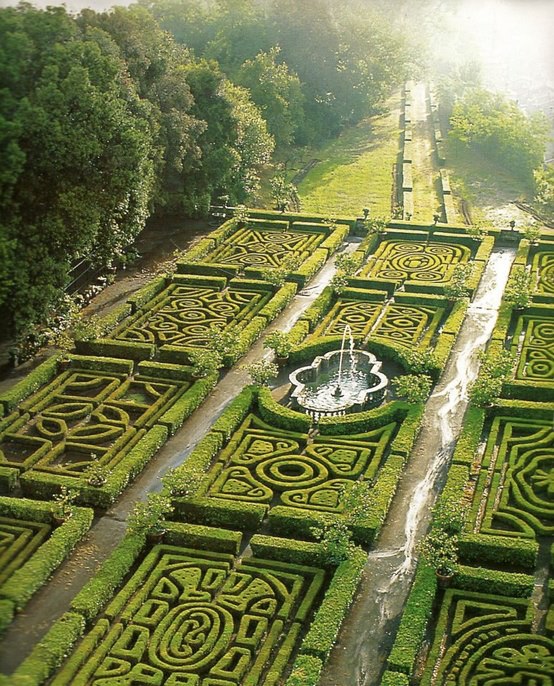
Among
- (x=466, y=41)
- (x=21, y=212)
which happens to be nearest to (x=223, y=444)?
(x=21, y=212)

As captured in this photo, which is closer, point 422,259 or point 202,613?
point 202,613

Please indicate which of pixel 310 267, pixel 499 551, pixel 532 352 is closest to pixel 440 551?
pixel 499 551

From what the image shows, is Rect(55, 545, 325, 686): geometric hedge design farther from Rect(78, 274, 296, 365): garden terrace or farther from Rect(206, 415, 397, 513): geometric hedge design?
Rect(78, 274, 296, 365): garden terrace

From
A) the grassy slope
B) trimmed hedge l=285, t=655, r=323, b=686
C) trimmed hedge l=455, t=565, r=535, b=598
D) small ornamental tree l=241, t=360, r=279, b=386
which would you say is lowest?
trimmed hedge l=285, t=655, r=323, b=686

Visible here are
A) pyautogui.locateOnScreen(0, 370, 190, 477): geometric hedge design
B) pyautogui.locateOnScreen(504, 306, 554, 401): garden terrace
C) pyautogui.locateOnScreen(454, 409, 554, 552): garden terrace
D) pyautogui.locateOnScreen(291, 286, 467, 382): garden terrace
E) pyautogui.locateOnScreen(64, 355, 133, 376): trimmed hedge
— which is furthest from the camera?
pyautogui.locateOnScreen(291, 286, 467, 382): garden terrace

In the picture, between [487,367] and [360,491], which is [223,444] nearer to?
[360,491]

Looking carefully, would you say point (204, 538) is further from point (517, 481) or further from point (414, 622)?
point (517, 481)

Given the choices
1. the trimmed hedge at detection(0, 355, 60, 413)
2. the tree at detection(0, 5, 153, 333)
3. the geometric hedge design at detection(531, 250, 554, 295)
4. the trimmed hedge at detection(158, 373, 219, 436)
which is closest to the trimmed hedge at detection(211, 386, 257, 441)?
the trimmed hedge at detection(158, 373, 219, 436)
